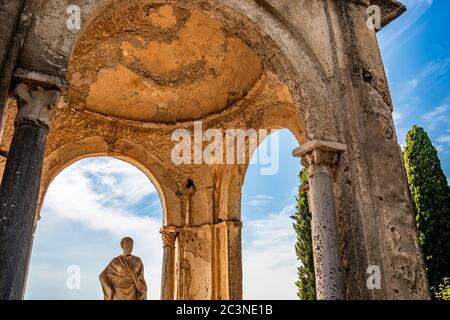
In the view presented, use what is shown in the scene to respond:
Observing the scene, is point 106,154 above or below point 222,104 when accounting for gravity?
below

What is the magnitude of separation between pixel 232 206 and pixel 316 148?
14.4 feet

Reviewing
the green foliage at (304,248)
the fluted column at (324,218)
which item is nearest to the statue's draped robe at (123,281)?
the fluted column at (324,218)

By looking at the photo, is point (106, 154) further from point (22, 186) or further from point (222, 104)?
point (22, 186)

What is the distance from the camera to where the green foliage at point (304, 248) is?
47.6 ft

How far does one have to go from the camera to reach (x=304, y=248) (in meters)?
15.1

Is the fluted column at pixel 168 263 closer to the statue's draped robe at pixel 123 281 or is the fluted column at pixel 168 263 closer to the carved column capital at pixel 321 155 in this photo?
the statue's draped robe at pixel 123 281

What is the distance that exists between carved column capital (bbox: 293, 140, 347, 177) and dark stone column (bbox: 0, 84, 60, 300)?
2.79 metres

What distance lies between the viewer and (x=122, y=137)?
9.26 metres

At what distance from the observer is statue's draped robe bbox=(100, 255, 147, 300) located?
6.57 metres

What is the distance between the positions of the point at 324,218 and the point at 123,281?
3.62 metres

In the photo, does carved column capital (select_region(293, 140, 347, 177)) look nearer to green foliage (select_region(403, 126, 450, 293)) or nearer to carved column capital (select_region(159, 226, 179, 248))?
carved column capital (select_region(159, 226, 179, 248))

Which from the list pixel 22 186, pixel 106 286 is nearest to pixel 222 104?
pixel 106 286

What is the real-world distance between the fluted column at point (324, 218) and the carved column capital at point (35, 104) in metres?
2.79

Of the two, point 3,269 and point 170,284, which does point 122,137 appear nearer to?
point 170,284
